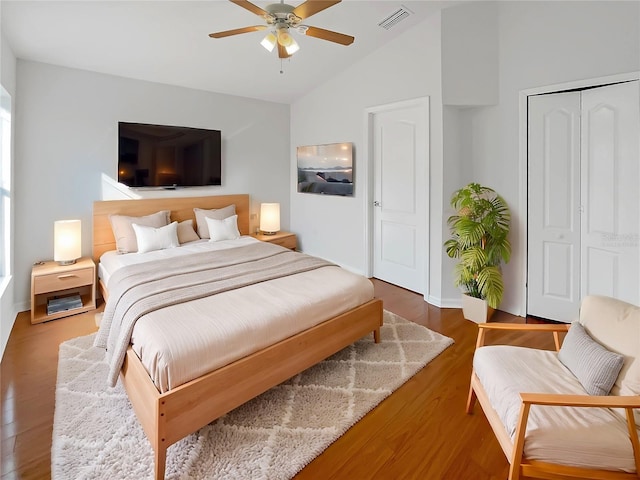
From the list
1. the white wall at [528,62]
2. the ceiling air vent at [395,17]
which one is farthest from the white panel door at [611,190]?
the ceiling air vent at [395,17]

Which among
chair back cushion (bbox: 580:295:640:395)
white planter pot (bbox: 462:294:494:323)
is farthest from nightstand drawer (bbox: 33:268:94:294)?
chair back cushion (bbox: 580:295:640:395)

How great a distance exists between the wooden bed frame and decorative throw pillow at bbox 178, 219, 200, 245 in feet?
7.89

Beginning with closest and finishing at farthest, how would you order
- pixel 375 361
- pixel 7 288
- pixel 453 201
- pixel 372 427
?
1. pixel 372 427
2. pixel 375 361
3. pixel 7 288
4. pixel 453 201

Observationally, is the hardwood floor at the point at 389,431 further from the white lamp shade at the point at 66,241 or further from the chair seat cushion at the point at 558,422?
the white lamp shade at the point at 66,241

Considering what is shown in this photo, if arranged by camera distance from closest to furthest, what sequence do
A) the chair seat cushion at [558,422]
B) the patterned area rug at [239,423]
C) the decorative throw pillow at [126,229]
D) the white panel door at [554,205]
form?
the chair seat cushion at [558,422]
the patterned area rug at [239,423]
the white panel door at [554,205]
the decorative throw pillow at [126,229]

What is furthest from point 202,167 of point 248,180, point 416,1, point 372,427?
point 372,427

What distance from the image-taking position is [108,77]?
3.92m

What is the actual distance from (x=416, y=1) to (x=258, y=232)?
3496 millimetres

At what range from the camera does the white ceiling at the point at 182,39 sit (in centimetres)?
285

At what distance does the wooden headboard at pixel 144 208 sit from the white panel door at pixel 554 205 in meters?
3.68

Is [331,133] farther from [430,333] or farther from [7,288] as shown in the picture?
[7,288]

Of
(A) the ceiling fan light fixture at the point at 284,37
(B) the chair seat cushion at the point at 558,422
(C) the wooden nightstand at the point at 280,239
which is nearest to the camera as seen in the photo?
(B) the chair seat cushion at the point at 558,422

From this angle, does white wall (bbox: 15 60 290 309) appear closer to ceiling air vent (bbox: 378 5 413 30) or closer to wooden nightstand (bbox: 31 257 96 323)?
wooden nightstand (bbox: 31 257 96 323)

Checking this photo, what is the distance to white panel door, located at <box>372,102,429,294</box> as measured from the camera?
409 centimetres
